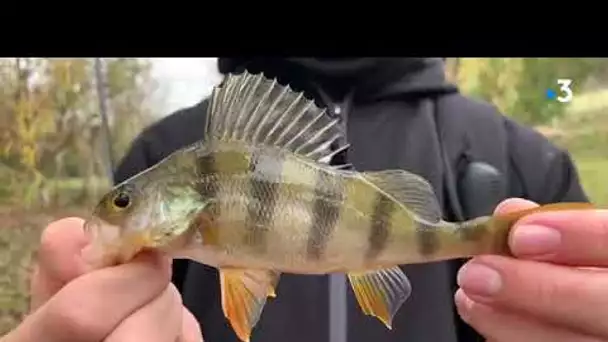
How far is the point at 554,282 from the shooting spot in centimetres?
46

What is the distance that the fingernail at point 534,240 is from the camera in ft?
1.37

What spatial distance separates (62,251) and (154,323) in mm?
75

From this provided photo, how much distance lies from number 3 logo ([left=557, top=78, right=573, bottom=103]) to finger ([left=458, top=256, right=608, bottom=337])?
77 centimetres

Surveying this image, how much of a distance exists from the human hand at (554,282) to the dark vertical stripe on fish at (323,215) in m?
0.09

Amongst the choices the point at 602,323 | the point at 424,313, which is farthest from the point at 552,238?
the point at 424,313

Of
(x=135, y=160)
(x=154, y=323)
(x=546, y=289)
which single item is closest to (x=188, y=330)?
(x=154, y=323)

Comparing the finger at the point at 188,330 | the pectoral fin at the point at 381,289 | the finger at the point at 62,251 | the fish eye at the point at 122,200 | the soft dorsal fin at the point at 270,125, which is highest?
→ the soft dorsal fin at the point at 270,125

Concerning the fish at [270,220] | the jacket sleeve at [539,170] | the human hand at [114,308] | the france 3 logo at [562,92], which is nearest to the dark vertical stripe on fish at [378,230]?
the fish at [270,220]

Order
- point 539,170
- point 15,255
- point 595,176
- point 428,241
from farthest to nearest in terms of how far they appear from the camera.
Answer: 1. point 15,255
2. point 595,176
3. point 539,170
4. point 428,241

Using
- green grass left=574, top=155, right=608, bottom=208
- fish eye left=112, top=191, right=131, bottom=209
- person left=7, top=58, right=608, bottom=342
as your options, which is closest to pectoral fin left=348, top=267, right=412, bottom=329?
fish eye left=112, top=191, right=131, bottom=209

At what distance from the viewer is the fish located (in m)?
0.41

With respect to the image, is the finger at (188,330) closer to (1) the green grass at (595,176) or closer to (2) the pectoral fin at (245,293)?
(2) the pectoral fin at (245,293)

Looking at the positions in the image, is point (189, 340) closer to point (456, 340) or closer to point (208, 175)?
point (208, 175)

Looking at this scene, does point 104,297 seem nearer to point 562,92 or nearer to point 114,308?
point 114,308
